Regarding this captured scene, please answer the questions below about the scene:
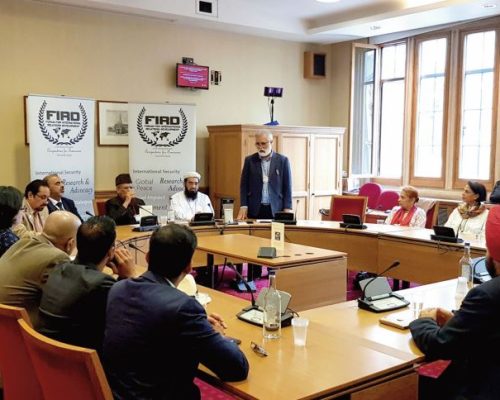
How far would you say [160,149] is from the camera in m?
7.10

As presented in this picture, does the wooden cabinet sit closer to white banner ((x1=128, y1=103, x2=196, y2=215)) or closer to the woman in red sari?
white banner ((x1=128, y1=103, x2=196, y2=215))

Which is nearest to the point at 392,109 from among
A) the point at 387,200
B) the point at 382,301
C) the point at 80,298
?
the point at 387,200

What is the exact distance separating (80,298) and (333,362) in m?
0.95

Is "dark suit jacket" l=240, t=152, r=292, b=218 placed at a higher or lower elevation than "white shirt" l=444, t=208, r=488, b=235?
higher

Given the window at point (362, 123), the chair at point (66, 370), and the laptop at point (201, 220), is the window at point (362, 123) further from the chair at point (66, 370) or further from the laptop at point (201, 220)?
the chair at point (66, 370)

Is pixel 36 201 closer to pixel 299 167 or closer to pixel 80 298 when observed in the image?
pixel 80 298

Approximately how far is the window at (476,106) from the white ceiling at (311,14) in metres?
0.43

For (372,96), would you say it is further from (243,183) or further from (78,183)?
(78,183)

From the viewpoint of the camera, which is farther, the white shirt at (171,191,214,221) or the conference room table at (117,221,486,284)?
the white shirt at (171,191,214,221)

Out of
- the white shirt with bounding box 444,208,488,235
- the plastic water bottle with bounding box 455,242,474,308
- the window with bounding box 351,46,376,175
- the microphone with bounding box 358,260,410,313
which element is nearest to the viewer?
the microphone with bounding box 358,260,410,313

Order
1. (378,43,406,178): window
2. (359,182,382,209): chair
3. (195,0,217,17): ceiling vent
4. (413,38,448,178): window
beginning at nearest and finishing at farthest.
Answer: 1. (195,0,217,17): ceiling vent
2. (413,38,448,178): window
3. (359,182,382,209): chair
4. (378,43,406,178): window

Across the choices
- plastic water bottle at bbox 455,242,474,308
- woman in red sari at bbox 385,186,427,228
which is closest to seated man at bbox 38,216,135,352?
plastic water bottle at bbox 455,242,474,308

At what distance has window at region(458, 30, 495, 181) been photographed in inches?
290

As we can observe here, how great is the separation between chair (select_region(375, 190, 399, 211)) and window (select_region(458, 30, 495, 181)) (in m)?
0.97
